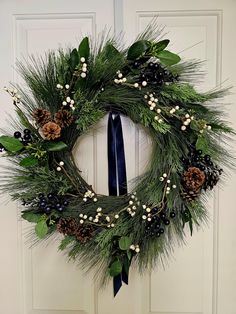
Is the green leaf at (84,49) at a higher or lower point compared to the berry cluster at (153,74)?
higher

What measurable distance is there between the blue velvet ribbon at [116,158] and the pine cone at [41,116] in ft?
0.77

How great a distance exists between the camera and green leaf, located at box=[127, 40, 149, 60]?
3.36ft

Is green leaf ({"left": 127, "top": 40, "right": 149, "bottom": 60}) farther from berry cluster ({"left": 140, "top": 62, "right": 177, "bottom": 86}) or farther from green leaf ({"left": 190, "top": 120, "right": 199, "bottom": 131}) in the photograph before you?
green leaf ({"left": 190, "top": 120, "right": 199, "bottom": 131})

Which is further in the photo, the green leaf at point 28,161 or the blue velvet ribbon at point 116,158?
the blue velvet ribbon at point 116,158

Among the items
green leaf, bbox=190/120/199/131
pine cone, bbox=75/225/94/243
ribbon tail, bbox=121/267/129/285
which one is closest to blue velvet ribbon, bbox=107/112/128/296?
ribbon tail, bbox=121/267/129/285

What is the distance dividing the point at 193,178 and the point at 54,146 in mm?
428

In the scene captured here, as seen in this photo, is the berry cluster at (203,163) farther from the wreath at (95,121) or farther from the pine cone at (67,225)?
the pine cone at (67,225)

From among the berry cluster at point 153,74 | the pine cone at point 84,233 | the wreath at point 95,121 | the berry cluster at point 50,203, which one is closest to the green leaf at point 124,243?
the wreath at point 95,121

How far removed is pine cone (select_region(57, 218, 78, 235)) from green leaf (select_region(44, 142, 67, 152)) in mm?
225

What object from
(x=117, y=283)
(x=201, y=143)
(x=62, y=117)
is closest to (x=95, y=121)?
(x=62, y=117)

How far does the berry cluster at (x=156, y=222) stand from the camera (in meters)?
1.07

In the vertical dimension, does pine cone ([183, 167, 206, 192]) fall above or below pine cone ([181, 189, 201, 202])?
above

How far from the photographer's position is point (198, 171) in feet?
3.44

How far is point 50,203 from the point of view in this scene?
1075mm
